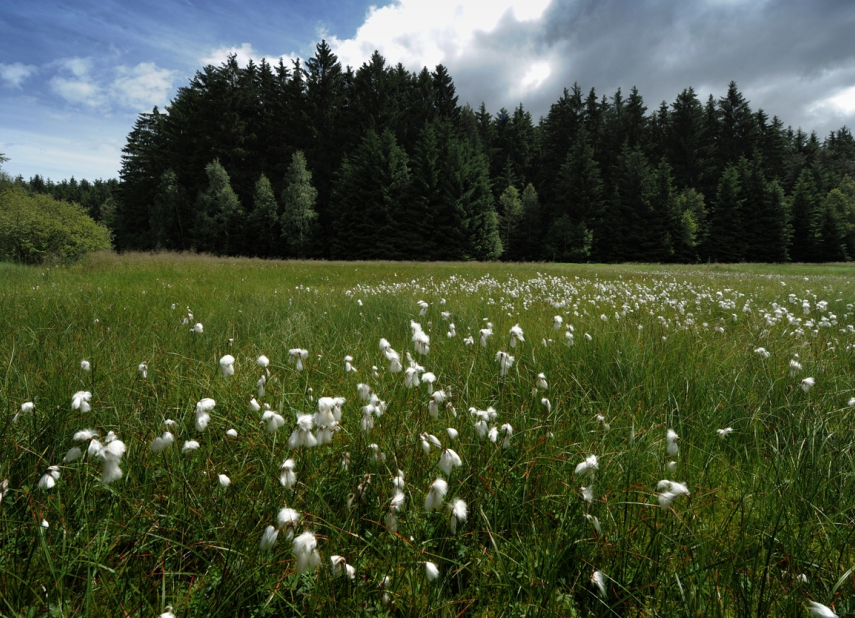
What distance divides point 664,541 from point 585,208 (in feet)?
172

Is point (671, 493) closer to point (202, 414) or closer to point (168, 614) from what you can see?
point (168, 614)

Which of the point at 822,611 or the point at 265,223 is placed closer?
the point at 822,611

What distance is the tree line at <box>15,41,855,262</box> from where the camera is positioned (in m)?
42.9

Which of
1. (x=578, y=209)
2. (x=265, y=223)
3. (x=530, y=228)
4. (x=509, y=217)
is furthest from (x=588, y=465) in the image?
(x=578, y=209)

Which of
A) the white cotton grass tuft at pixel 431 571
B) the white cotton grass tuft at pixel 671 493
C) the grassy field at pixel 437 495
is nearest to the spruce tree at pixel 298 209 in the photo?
the grassy field at pixel 437 495

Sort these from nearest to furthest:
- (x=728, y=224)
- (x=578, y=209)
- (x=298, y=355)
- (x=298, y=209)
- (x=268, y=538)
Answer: (x=268, y=538) → (x=298, y=355) → (x=298, y=209) → (x=578, y=209) → (x=728, y=224)

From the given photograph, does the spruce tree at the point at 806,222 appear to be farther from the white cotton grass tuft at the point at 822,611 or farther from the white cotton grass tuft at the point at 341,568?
the white cotton grass tuft at the point at 341,568

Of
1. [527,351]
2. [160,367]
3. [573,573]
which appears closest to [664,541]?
[573,573]

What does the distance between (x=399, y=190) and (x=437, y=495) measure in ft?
146

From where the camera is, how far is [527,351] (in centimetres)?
391

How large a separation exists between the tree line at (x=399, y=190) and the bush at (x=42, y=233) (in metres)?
22.2

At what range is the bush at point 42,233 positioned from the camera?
1784 centimetres

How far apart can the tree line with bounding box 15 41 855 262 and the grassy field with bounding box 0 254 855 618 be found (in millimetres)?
39824

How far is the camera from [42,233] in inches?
713
